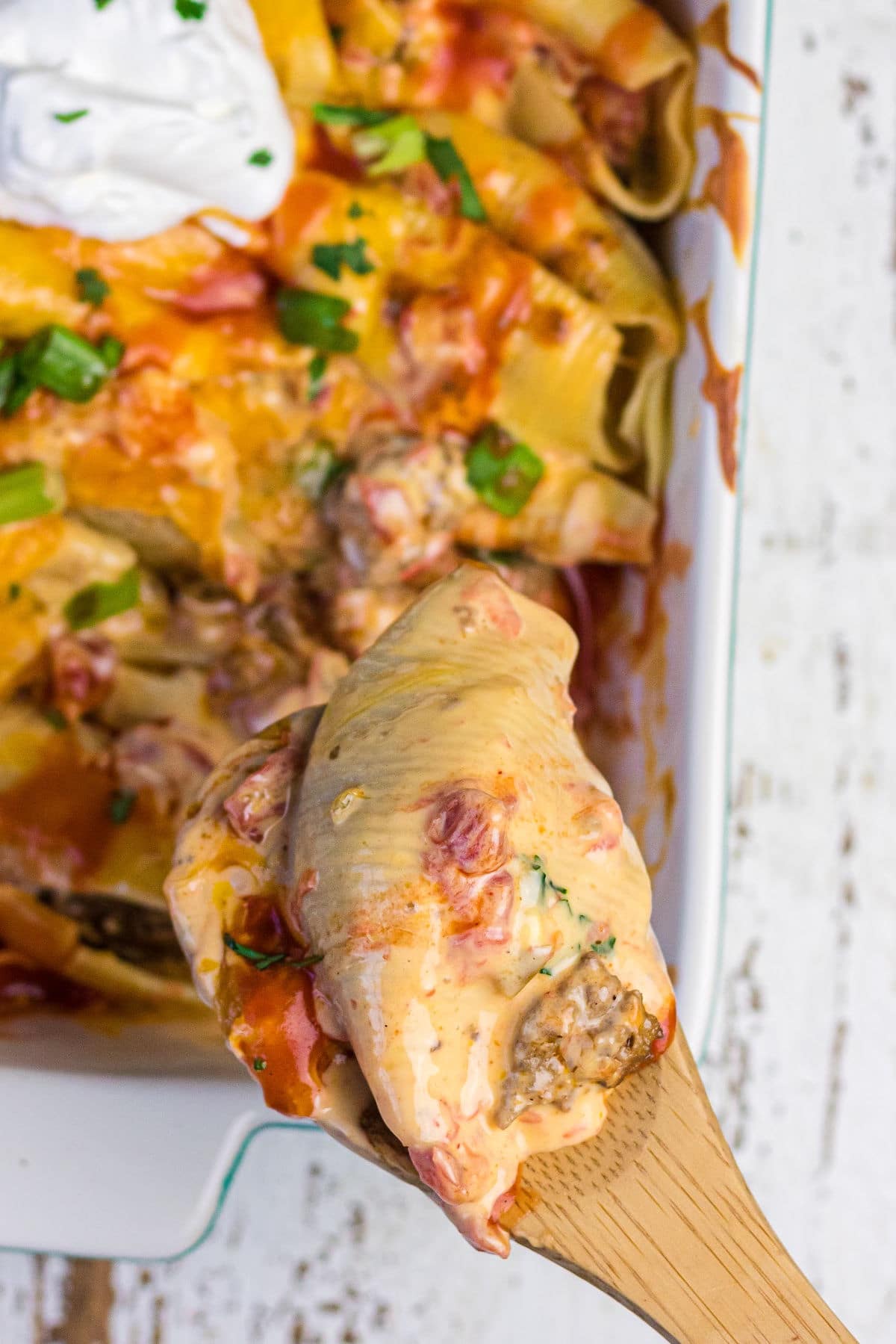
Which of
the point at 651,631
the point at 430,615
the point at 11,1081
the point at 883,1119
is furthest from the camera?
the point at 883,1119

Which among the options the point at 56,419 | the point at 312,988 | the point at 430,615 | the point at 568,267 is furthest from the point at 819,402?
the point at 312,988

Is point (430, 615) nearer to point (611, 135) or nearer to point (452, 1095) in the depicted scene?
point (452, 1095)

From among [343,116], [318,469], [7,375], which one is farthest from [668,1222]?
[343,116]

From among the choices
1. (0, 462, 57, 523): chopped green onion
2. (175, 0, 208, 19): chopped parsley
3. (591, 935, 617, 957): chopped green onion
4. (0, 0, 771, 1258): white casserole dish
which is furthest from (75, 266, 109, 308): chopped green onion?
(591, 935, 617, 957): chopped green onion

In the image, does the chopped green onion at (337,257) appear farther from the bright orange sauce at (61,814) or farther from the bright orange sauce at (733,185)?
the bright orange sauce at (61,814)

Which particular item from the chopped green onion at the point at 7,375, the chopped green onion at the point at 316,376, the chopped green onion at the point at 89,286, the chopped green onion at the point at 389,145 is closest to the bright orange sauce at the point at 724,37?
the chopped green onion at the point at 389,145
